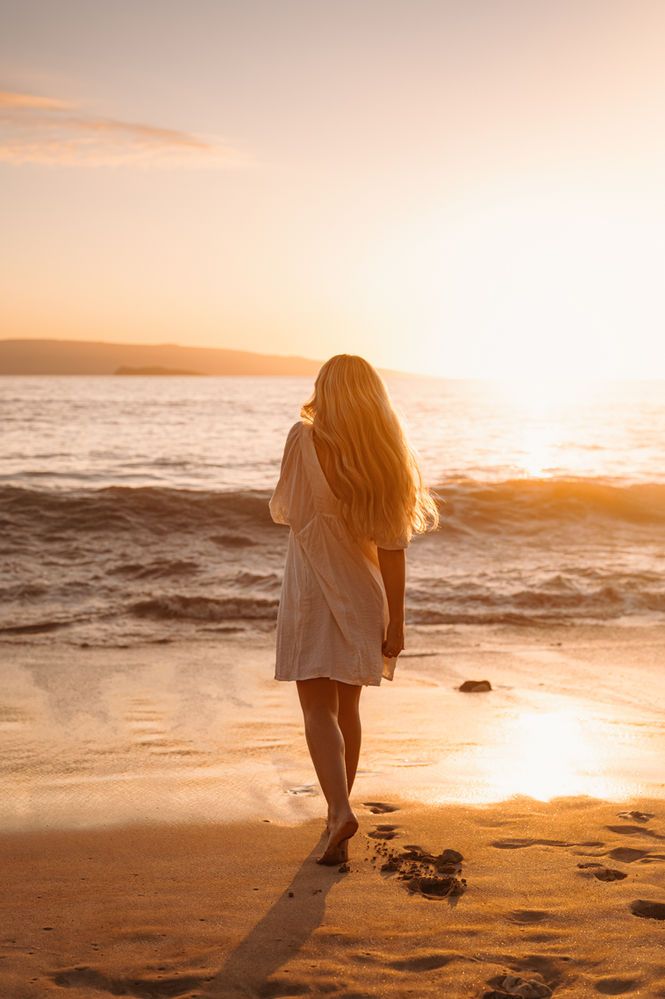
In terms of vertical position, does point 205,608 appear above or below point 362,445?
below

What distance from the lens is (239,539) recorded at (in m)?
14.1

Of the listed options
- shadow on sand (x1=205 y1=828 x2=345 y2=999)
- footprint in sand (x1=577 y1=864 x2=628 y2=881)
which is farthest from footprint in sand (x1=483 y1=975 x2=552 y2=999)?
footprint in sand (x1=577 y1=864 x2=628 y2=881)

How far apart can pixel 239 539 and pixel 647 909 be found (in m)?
→ 11.3

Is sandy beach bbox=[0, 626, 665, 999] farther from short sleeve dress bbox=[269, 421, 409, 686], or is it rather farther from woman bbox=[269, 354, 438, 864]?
short sleeve dress bbox=[269, 421, 409, 686]

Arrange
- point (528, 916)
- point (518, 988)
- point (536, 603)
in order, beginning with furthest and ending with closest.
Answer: point (536, 603), point (528, 916), point (518, 988)

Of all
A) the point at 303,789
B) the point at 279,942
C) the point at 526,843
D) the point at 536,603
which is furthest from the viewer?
the point at 536,603

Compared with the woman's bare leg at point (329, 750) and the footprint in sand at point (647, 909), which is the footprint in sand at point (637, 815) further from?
the woman's bare leg at point (329, 750)

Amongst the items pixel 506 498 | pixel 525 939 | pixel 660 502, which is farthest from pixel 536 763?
pixel 660 502

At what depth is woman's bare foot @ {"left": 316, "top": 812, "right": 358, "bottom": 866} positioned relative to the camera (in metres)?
3.53

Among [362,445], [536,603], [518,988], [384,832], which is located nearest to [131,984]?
[518,988]

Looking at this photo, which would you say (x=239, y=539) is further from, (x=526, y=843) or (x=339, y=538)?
(x=526, y=843)

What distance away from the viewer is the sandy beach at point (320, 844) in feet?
9.04

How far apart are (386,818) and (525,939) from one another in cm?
114

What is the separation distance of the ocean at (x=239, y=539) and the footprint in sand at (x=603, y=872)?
178cm
